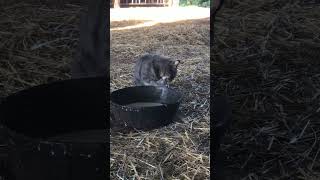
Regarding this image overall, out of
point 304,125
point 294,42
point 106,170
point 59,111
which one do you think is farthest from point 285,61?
point 106,170

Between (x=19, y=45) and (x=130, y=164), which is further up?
(x=19, y=45)

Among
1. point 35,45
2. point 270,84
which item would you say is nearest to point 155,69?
point 270,84

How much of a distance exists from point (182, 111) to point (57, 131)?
50 centimetres

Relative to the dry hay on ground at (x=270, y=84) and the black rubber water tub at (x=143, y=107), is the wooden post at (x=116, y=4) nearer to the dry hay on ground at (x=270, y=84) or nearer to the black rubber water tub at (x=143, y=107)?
the black rubber water tub at (x=143, y=107)

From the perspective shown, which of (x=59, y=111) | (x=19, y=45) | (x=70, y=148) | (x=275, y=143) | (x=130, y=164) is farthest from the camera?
(x=19, y=45)

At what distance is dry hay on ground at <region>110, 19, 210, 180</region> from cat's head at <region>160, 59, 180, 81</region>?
0.06 feet

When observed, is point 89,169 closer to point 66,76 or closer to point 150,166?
point 150,166

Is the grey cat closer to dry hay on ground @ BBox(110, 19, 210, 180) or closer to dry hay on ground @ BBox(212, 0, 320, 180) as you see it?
dry hay on ground @ BBox(110, 19, 210, 180)

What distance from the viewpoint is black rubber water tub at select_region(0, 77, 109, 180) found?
5.04ft

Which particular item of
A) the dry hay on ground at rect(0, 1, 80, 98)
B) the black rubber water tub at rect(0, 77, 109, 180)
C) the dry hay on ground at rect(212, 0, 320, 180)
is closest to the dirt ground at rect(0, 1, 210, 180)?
the black rubber water tub at rect(0, 77, 109, 180)

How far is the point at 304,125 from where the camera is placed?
2.31 m

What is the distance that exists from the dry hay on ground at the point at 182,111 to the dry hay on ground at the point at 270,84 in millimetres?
373

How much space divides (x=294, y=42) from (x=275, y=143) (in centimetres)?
81

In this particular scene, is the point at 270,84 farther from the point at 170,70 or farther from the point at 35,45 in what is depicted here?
the point at 35,45
